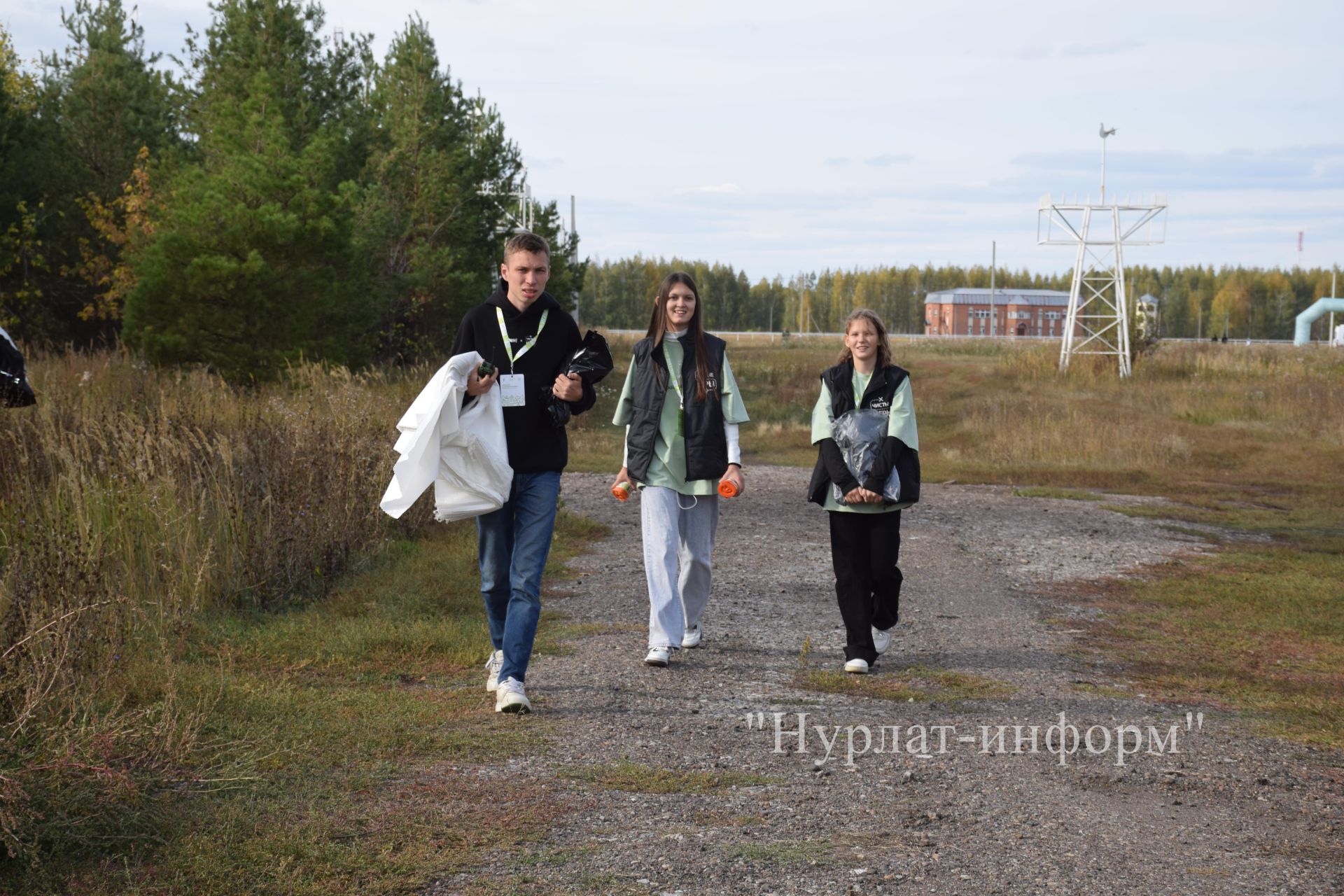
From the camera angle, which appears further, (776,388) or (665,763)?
(776,388)

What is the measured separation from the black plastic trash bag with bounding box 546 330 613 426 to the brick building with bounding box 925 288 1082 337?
389 feet

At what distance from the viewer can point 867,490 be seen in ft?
22.2

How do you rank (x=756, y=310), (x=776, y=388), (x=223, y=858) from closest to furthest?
(x=223, y=858), (x=776, y=388), (x=756, y=310)

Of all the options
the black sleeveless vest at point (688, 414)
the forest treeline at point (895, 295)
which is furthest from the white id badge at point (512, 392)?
the forest treeline at point (895, 295)

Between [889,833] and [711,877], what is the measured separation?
77 centimetres

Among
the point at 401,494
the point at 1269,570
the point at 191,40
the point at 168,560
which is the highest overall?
the point at 191,40

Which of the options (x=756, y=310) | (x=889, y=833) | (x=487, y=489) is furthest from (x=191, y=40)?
(x=756, y=310)

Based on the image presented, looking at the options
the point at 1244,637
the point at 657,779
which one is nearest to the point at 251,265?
the point at 1244,637

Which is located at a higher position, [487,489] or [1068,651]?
[487,489]

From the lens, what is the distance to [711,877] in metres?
3.90

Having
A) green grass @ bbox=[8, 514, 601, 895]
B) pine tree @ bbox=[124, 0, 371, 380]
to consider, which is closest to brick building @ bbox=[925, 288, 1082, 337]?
pine tree @ bbox=[124, 0, 371, 380]

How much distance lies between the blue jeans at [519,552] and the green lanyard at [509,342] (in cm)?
54

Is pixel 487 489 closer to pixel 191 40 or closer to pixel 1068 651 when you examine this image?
pixel 1068 651

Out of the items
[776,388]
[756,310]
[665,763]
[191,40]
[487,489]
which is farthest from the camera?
[756,310]
